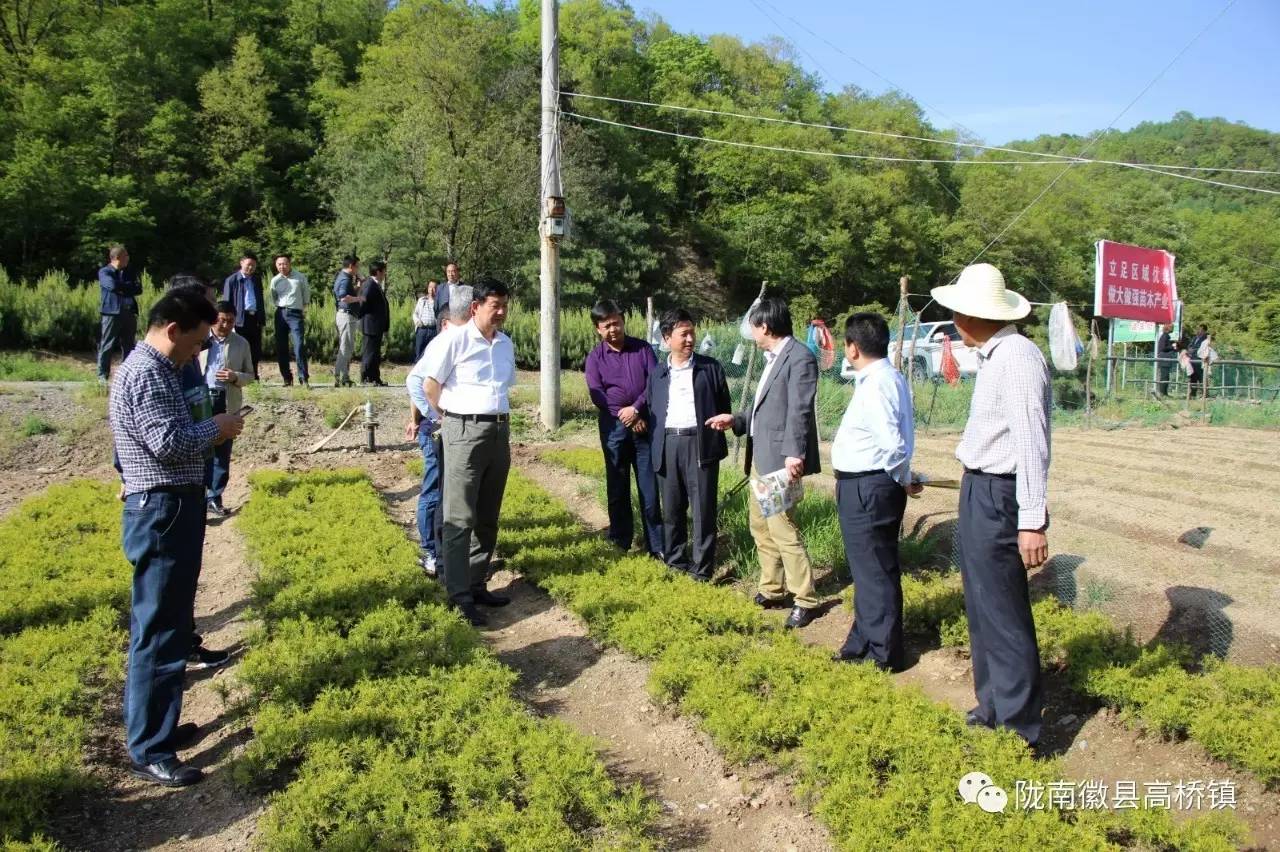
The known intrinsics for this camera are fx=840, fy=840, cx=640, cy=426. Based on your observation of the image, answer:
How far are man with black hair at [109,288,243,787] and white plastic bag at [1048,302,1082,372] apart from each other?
9.57 meters

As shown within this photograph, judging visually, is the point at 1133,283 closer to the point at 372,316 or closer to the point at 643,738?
the point at 372,316

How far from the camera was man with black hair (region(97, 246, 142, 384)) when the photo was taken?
1045 cm

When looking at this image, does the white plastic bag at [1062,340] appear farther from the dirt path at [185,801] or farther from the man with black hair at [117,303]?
the man with black hair at [117,303]

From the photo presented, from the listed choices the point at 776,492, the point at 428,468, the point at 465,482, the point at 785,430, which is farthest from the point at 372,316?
the point at 776,492

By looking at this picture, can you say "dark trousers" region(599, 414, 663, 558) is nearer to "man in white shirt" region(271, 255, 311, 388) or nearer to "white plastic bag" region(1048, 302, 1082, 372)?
"white plastic bag" region(1048, 302, 1082, 372)

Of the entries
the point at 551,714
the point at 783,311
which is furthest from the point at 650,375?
the point at 551,714

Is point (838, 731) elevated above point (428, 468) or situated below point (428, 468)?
below

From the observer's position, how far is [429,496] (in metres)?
6.30

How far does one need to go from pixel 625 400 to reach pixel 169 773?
12.6 feet

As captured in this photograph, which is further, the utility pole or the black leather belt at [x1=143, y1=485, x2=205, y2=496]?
the utility pole

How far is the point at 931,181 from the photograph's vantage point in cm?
4741

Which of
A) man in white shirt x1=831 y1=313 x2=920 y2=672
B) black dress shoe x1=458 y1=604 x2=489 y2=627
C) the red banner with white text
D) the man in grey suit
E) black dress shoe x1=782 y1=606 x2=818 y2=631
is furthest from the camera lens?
the red banner with white text

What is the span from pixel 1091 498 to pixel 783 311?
4.07 metres

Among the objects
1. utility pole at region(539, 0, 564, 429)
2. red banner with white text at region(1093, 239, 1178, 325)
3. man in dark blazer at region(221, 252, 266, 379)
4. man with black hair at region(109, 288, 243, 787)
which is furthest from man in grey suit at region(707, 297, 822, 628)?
red banner with white text at region(1093, 239, 1178, 325)
